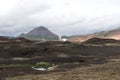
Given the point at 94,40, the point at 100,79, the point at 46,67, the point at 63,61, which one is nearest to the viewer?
the point at 100,79

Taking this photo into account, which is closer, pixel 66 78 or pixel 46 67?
pixel 66 78

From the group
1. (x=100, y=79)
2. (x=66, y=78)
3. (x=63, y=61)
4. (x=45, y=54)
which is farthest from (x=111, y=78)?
(x=45, y=54)

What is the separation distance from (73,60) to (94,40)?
78557 millimetres

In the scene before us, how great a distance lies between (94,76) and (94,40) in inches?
4256

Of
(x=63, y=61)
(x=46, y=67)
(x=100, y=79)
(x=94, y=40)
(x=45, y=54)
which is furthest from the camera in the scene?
(x=94, y=40)

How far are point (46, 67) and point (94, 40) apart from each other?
296 ft

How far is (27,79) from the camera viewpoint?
34.9 metres

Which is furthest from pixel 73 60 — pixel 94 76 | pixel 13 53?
pixel 94 76

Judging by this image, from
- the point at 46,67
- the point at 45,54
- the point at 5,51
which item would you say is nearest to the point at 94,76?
the point at 46,67

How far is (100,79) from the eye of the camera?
3300cm

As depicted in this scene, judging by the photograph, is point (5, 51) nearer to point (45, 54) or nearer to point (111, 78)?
point (45, 54)

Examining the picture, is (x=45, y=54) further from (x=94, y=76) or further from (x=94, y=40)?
(x=94, y=40)

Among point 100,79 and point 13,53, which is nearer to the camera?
point 100,79

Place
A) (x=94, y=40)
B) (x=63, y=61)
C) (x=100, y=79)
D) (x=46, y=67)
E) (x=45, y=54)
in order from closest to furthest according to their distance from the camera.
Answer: (x=100, y=79) → (x=46, y=67) → (x=63, y=61) → (x=45, y=54) → (x=94, y=40)
